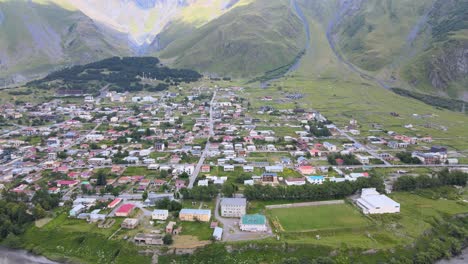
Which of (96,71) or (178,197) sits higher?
(96,71)

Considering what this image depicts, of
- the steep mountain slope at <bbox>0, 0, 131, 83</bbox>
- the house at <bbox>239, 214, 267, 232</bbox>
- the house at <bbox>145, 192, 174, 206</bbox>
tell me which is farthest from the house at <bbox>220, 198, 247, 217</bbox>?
the steep mountain slope at <bbox>0, 0, 131, 83</bbox>

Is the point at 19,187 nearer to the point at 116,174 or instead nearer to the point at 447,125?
the point at 116,174

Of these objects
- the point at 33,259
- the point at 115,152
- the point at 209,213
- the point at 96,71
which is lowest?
the point at 33,259

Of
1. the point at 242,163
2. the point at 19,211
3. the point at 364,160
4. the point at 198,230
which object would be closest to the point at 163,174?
the point at 242,163

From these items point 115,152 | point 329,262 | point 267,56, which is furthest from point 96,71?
point 329,262

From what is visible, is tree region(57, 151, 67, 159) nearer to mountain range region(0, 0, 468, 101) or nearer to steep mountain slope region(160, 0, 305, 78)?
mountain range region(0, 0, 468, 101)

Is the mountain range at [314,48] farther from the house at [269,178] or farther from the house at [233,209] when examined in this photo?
the house at [233,209]

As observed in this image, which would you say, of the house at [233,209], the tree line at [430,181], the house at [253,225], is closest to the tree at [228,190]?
the house at [233,209]
